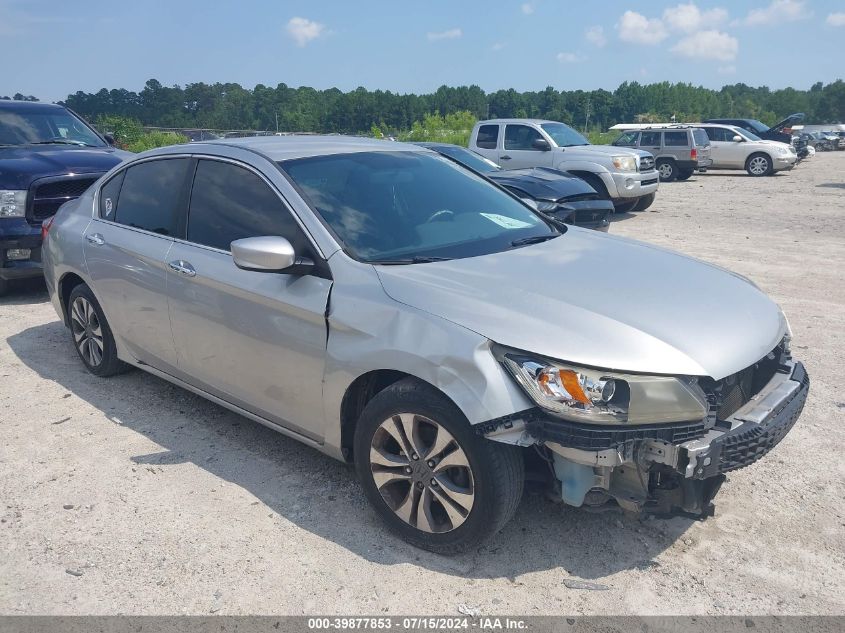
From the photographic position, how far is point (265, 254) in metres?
3.30

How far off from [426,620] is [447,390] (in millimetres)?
864

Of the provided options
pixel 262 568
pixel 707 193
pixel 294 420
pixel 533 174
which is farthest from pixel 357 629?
pixel 707 193

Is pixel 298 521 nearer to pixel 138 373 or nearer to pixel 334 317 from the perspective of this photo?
pixel 334 317

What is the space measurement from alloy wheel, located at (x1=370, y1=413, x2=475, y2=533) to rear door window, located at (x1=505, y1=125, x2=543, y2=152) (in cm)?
1223

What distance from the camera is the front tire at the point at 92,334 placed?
5051 mm

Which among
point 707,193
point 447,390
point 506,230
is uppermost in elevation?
point 506,230

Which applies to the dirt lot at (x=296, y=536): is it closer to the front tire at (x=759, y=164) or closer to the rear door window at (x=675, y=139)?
the rear door window at (x=675, y=139)

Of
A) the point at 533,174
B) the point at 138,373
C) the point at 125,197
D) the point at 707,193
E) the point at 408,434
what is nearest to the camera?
the point at 408,434

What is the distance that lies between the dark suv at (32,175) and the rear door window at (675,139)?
18.4 metres

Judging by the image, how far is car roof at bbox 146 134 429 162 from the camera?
3.97 m

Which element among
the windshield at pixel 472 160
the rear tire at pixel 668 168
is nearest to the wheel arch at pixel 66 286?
the windshield at pixel 472 160

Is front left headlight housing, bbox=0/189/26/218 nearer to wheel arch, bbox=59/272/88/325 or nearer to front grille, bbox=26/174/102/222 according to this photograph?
front grille, bbox=26/174/102/222

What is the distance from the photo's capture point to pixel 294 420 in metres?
3.65

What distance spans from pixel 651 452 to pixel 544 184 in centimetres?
790
